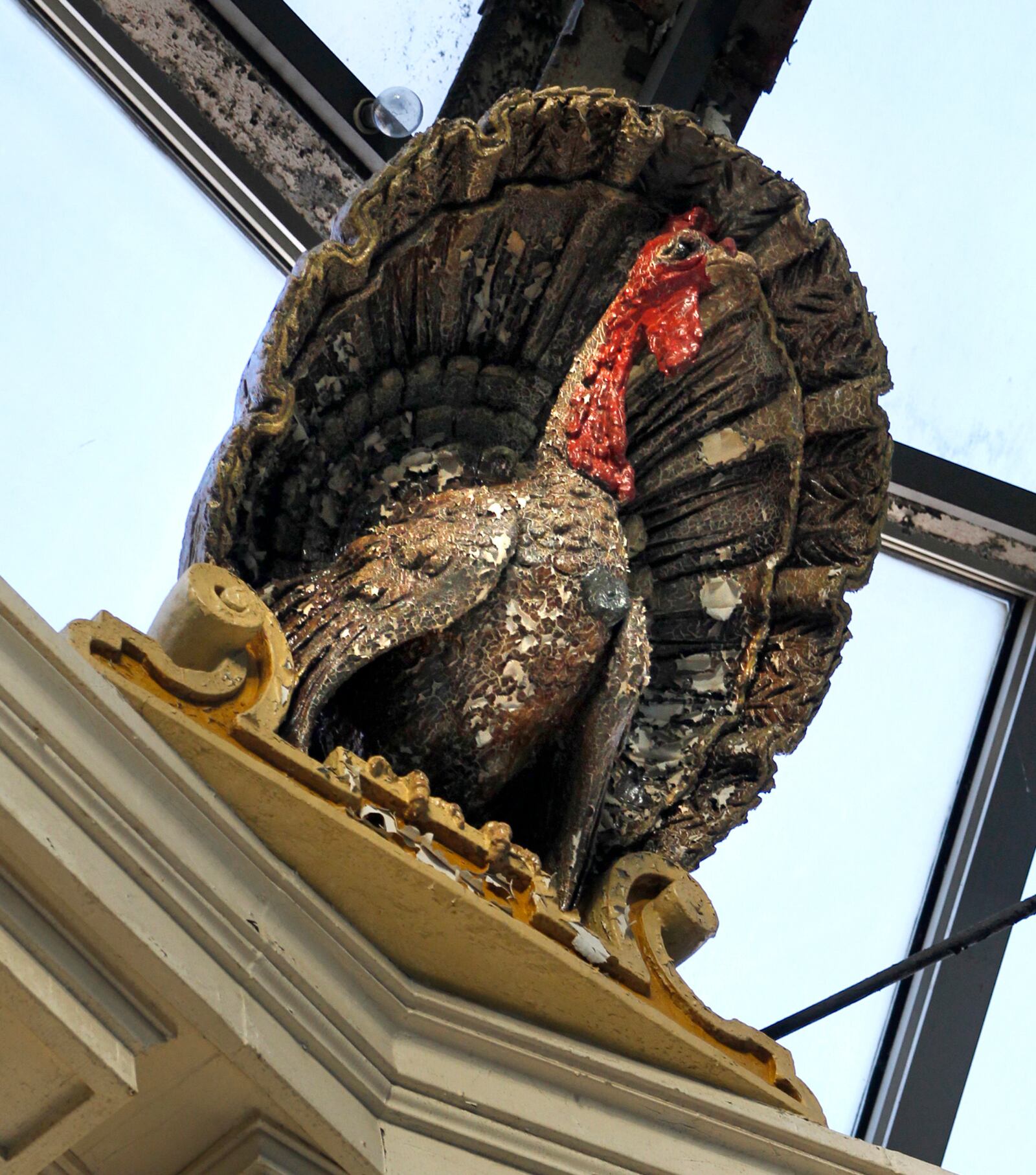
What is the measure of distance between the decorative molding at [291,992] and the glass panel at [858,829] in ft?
4.74

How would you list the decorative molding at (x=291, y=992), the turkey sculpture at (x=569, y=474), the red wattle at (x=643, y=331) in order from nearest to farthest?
the decorative molding at (x=291, y=992) → the turkey sculpture at (x=569, y=474) → the red wattle at (x=643, y=331)

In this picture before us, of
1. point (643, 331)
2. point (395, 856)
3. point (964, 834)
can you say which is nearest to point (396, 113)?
point (643, 331)

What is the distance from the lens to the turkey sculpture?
1734 mm

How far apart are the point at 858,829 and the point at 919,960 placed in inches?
54.4

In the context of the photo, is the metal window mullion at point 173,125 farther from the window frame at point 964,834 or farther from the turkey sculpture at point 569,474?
the window frame at point 964,834

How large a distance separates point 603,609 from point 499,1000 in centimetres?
42

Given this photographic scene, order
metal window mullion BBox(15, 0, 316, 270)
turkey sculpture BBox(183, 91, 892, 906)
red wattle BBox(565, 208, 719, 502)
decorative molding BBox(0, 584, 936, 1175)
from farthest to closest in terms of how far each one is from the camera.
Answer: metal window mullion BBox(15, 0, 316, 270), red wattle BBox(565, 208, 719, 502), turkey sculpture BBox(183, 91, 892, 906), decorative molding BBox(0, 584, 936, 1175)

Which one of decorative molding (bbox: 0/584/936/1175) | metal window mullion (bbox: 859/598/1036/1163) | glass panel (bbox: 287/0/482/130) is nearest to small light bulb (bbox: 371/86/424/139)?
glass panel (bbox: 287/0/482/130)

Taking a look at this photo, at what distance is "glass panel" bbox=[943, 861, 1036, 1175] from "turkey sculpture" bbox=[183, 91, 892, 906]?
135cm

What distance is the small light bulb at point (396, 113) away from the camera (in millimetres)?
2943

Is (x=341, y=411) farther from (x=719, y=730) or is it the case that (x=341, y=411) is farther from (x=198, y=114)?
(x=198, y=114)

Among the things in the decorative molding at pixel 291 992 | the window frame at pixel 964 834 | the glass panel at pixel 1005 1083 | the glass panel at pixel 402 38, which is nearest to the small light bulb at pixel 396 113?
the glass panel at pixel 402 38

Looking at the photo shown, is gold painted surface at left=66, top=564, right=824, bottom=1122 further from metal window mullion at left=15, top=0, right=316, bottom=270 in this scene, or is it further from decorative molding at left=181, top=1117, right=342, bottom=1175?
metal window mullion at left=15, top=0, right=316, bottom=270

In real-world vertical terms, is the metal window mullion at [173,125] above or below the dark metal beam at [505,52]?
below
